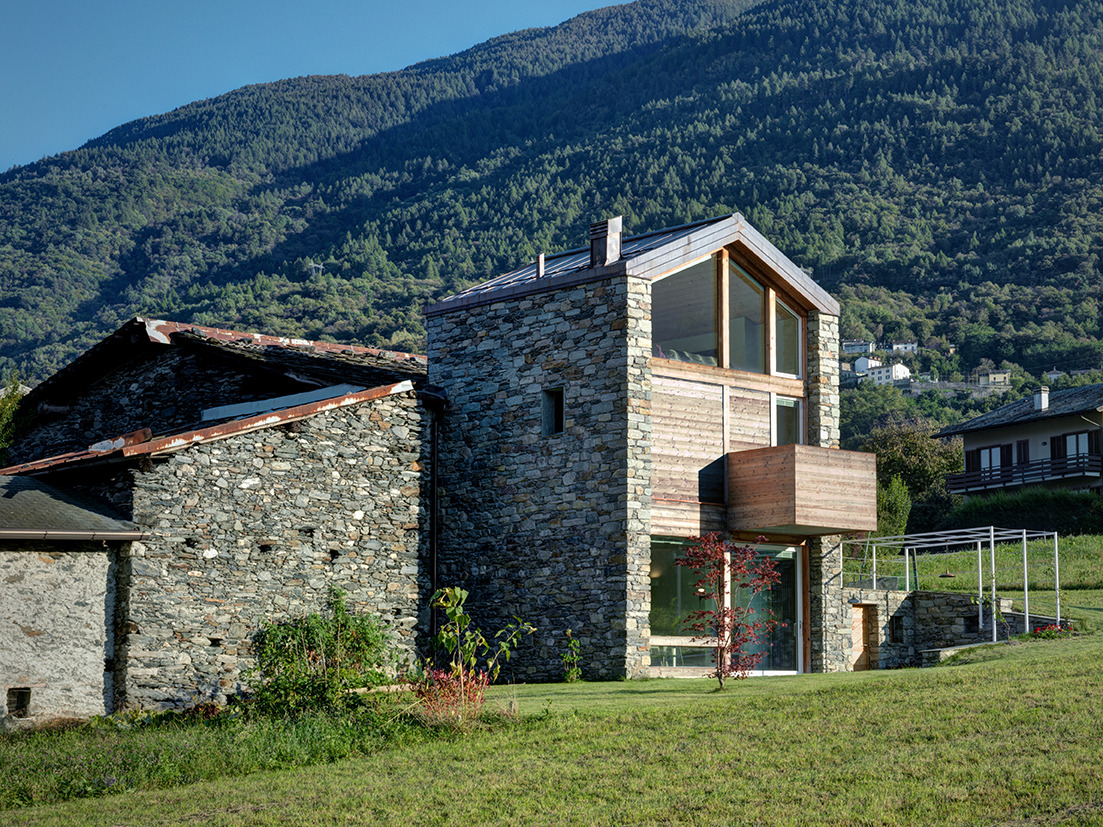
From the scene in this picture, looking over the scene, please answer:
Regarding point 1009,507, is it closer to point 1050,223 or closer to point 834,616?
point 834,616

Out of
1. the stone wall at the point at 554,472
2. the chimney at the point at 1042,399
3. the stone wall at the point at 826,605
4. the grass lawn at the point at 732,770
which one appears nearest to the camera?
the grass lawn at the point at 732,770

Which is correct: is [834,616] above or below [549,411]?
below

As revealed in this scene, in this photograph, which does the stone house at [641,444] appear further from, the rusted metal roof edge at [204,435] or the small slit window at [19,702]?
the small slit window at [19,702]

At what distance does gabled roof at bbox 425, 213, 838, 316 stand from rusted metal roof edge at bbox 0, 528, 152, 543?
25.1 ft

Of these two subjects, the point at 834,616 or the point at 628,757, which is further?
the point at 834,616

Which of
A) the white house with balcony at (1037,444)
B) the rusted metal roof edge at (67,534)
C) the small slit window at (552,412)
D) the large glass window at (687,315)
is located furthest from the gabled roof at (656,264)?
the white house with balcony at (1037,444)

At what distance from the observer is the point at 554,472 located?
817 inches

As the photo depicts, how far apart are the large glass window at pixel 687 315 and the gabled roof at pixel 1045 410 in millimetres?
34723

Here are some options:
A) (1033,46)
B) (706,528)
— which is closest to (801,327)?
(706,528)

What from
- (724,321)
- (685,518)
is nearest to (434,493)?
(685,518)

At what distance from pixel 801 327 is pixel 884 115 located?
96905 millimetres

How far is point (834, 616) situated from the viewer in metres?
22.4

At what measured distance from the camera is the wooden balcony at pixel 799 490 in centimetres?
2038

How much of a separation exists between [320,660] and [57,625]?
11.7 feet
